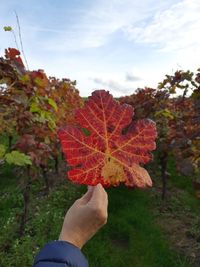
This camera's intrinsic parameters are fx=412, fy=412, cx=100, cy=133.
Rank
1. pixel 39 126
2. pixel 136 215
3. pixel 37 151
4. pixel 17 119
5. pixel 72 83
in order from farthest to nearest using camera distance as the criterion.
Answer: pixel 72 83, pixel 136 215, pixel 39 126, pixel 37 151, pixel 17 119

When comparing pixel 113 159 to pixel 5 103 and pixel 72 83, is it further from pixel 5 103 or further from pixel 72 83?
pixel 72 83

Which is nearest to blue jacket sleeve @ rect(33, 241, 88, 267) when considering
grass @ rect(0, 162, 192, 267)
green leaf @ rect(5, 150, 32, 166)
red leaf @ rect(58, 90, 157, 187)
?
red leaf @ rect(58, 90, 157, 187)

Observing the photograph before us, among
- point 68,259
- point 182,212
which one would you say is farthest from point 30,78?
point 182,212

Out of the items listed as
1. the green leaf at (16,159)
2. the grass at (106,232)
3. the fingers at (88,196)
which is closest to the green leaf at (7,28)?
the green leaf at (16,159)

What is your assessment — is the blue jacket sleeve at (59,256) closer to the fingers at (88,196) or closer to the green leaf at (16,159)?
the fingers at (88,196)

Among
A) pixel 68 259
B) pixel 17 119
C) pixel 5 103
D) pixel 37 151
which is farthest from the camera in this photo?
pixel 37 151

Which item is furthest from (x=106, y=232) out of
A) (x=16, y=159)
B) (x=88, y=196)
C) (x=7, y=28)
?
(x=88, y=196)
